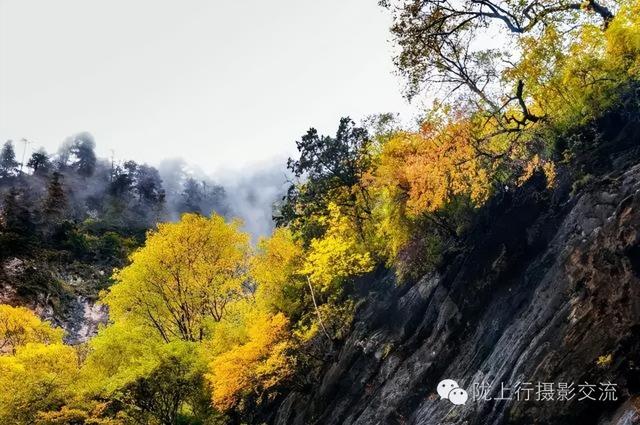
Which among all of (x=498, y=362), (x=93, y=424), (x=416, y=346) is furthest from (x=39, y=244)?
(x=498, y=362)

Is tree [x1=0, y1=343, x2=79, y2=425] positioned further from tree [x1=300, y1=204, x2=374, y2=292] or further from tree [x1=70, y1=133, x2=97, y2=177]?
tree [x1=70, y1=133, x2=97, y2=177]

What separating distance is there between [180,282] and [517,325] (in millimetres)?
24266

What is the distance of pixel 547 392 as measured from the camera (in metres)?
11.0

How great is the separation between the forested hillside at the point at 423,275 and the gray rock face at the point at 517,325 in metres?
0.06

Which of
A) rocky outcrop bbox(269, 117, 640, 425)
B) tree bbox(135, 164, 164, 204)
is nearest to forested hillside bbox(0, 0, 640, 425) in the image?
rocky outcrop bbox(269, 117, 640, 425)

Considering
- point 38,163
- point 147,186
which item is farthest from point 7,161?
point 147,186

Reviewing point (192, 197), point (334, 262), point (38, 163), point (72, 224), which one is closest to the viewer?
point (334, 262)

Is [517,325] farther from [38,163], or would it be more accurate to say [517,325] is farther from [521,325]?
[38,163]

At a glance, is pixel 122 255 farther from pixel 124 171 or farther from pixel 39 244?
pixel 124 171

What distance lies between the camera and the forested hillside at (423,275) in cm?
1201

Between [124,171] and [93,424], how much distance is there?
11434 cm

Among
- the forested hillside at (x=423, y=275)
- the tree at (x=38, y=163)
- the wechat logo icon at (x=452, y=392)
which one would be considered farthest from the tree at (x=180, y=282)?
the tree at (x=38, y=163)

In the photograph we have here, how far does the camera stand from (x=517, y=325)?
530 inches

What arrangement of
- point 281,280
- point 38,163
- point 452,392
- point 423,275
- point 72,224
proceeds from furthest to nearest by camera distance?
point 38,163 → point 72,224 → point 281,280 → point 423,275 → point 452,392
